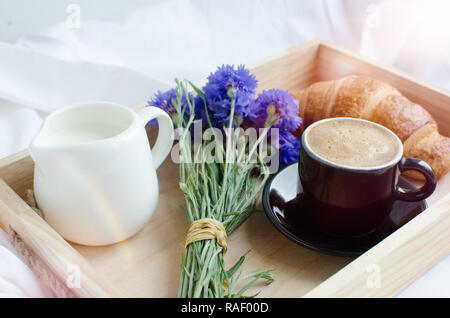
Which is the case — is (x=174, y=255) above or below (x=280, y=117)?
below

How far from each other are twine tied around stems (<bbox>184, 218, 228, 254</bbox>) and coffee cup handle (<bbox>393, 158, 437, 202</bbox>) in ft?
0.83

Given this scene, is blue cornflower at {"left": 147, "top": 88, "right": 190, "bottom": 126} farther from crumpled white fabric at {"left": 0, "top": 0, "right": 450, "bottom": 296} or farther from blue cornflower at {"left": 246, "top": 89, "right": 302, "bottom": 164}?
crumpled white fabric at {"left": 0, "top": 0, "right": 450, "bottom": 296}

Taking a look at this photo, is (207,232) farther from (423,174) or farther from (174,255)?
(423,174)

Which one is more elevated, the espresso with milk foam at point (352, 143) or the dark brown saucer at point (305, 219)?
the espresso with milk foam at point (352, 143)

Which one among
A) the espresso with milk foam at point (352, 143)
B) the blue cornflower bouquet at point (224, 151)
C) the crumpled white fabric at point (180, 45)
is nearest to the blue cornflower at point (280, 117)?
the blue cornflower bouquet at point (224, 151)

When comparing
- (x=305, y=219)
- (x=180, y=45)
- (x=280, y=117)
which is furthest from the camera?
(x=180, y=45)

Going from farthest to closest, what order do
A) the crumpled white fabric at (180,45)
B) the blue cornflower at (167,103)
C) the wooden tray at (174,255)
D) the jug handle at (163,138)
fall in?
the crumpled white fabric at (180,45) < the blue cornflower at (167,103) < the jug handle at (163,138) < the wooden tray at (174,255)

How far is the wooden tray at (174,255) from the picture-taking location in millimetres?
579

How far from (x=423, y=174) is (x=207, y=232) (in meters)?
0.31

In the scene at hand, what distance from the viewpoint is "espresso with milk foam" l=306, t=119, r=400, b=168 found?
2.18ft

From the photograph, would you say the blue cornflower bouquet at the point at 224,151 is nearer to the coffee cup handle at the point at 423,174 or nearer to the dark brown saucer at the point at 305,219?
the dark brown saucer at the point at 305,219

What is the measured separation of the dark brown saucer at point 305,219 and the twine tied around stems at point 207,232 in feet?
0.28

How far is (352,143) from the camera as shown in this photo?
693mm

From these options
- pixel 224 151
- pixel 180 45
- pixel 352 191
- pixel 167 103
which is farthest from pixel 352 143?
pixel 180 45
